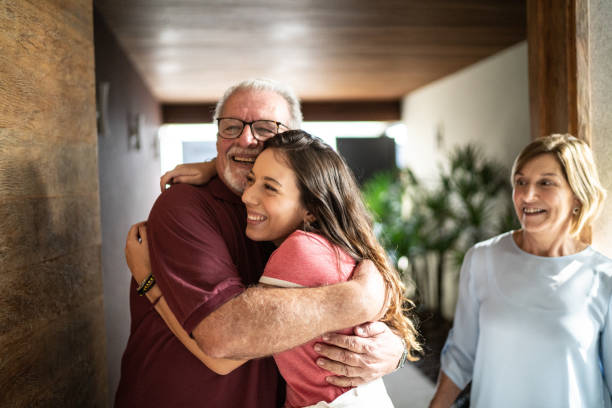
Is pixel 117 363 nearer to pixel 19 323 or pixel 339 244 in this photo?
pixel 19 323

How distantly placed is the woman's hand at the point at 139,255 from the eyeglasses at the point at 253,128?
43cm

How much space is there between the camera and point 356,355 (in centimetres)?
123

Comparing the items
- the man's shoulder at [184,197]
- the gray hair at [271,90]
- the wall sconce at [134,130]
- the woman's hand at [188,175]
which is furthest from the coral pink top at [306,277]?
the wall sconce at [134,130]

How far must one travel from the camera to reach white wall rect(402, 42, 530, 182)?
484 cm

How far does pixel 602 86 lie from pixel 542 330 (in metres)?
0.97

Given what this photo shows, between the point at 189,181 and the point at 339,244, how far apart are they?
0.52m

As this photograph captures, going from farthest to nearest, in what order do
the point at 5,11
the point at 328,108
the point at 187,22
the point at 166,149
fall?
the point at 166,149
the point at 328,108
the point at 187,22
the point at 5,11

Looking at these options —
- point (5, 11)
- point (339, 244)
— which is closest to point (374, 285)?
point (339, 244)

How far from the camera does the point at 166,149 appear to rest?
864cm

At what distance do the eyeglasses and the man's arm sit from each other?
643 millimetres

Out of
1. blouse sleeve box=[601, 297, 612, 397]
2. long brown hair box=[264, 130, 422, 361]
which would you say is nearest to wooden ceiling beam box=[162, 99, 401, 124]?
blouse sleeve box=[601, 297, 612, 397]

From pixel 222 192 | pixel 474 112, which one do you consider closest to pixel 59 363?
pixel 222 192

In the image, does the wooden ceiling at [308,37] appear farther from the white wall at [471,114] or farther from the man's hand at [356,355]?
the man's hand at [356,355]

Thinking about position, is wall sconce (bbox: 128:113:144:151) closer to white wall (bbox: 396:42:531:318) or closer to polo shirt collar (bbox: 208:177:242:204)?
polo shirt collar (bbox: 208:177:242:204)
